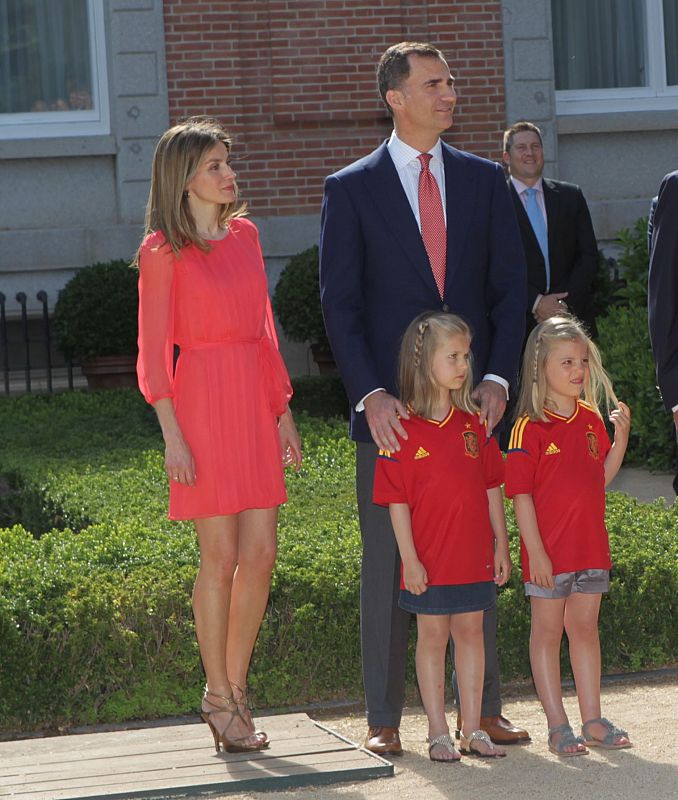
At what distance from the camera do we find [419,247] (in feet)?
15.3

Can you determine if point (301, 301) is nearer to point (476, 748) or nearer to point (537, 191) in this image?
point (537, 191)

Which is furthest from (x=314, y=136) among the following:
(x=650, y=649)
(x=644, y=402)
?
(x=650, y=649)

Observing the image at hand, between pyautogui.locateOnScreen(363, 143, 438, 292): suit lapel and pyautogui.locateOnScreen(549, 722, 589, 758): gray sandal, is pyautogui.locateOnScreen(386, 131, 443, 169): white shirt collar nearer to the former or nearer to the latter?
pyautogui.locateOnScreen(363, 143, 438, 292): suit lapel

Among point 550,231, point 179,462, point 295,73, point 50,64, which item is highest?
point 50,64

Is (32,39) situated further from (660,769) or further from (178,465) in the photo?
(660,769)

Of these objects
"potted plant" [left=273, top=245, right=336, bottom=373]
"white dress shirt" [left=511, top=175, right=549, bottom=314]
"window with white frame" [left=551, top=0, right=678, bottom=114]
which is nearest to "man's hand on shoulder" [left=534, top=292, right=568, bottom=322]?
"white dress shirt" [left=511, top=175, right=549, bottom=314]

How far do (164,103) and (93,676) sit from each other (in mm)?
8492

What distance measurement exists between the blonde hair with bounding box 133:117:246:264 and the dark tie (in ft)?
13.9

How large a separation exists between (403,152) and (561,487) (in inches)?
48.1

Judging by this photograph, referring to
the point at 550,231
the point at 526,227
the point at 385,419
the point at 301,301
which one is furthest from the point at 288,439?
the point at 301,301

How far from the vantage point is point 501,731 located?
4.72 metres

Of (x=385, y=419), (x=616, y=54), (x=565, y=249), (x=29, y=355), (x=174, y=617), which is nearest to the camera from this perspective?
(x=385, y=419)

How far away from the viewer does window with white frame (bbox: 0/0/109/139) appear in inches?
527

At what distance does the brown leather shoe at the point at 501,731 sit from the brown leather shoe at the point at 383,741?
22cm
